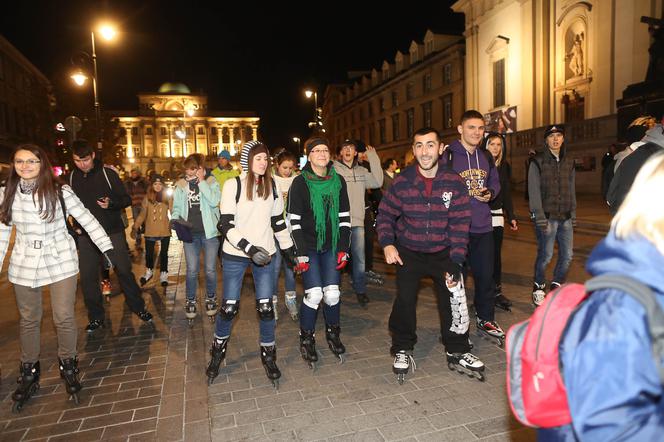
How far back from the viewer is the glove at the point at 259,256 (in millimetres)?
3996

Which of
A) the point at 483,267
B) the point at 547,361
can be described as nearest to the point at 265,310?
the point at 483,267

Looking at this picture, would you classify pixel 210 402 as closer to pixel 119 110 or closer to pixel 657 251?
pixel 657 251

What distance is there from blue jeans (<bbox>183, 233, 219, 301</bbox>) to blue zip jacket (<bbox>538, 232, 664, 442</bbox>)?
545 cm

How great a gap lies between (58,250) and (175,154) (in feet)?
378

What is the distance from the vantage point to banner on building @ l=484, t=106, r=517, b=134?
3101cm

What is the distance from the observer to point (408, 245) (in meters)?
4.19

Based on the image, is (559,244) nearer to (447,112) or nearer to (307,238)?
(307,238)

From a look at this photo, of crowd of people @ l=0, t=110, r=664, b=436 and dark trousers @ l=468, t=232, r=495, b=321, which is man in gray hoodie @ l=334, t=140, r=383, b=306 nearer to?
crowd of people @ l=0, t=110, r=664, b=436

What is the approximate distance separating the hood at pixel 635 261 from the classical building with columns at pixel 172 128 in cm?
10815

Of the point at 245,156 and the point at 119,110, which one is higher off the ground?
the point at 119,110

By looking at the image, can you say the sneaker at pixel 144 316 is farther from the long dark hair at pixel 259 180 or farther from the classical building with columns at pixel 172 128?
the classical building with columns at pixel 172 128

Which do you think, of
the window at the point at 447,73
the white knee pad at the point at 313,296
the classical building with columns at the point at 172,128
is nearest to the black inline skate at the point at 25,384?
the white knee pad at the point at 313,296

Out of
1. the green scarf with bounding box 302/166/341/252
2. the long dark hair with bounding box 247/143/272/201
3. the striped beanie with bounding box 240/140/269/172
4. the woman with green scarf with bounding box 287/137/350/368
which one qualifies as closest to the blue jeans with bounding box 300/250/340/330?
the woman with green scarf with bounding box 287/137/350/368

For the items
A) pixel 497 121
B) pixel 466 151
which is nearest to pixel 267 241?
pixel 466 151
